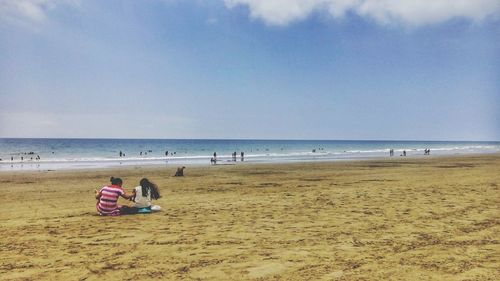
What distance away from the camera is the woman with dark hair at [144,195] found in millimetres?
12359

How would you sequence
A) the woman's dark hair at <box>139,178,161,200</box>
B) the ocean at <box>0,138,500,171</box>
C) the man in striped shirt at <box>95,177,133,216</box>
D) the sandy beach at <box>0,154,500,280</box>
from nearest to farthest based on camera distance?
the sandy beach at <box>0,154,500,280</box> → the man in striped shirt at <box>95,177,133,216</box> → the woman's dark hair at <box>139,178,161,200</box> → the ocean at <box>0,138,500,171</box>

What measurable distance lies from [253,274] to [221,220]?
4.67m

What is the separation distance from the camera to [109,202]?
38.8 ft

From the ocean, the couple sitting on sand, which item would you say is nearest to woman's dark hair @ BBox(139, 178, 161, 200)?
the couple sitting on sand

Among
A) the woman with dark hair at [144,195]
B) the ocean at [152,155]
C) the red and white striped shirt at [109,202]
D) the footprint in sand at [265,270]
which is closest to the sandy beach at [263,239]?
the footprint in sand at [265,270]

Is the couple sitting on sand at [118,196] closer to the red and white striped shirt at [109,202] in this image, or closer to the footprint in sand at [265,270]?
the red and white striped shirt at [109,202]

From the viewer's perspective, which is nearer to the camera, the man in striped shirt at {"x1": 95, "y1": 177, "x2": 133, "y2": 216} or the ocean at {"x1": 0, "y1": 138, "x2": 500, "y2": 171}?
the man in striped shirt at {"x1": 95, "y1": 177, "x2": 133, "y2": 216}

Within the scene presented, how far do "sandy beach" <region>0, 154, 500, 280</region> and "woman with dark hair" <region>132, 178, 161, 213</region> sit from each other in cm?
53

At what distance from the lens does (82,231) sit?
989 cm

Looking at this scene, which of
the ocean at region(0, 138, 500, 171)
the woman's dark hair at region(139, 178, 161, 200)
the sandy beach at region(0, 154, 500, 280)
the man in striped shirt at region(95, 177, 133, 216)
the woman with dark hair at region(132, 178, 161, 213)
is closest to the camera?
the sandy beach at region(0, 154, 500, 280)

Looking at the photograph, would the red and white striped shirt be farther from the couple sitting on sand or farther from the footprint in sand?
the footprint in sand

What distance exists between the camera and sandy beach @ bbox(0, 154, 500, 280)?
6.66 meters

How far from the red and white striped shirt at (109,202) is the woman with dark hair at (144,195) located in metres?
0.61

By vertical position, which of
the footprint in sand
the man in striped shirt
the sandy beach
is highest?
the man in striped shirt
